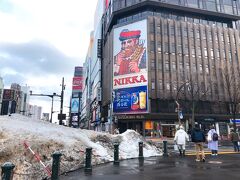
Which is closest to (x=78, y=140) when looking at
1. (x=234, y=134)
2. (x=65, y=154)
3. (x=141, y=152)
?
(x=65, y=154)

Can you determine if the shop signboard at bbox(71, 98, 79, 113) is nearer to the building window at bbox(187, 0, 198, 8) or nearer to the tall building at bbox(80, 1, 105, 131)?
the tall building at bbox(80, 1, 105, 131)

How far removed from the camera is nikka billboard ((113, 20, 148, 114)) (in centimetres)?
4600

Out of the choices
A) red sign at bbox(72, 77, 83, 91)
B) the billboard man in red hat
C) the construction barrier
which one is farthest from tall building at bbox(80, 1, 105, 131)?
red sign at bbox(72, 77, 83, 91)

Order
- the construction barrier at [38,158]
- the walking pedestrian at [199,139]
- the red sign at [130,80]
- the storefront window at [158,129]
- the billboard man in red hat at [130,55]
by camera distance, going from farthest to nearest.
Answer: the billboard man in red hat at [130,55]
the red sign at [130,80]
the storefront window at [158,129]
the walking pedestrian at [199,139]
the construction barrier at [38,158]

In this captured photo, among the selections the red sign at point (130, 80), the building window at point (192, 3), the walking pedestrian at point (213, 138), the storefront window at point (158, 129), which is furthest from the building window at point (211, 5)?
the walking pedestrian at point (213, 138)

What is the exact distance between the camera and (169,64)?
48.5 metres

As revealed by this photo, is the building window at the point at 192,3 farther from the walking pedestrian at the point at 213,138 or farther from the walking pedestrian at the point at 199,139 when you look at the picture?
the walking pedestrian at the point at 199,139

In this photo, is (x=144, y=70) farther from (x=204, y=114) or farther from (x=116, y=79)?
(x=204, y=114)

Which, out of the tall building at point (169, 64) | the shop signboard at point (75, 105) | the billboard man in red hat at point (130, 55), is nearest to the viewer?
the tall building at point (169, 64)

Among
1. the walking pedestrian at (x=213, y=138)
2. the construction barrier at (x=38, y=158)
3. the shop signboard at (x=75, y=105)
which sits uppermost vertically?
the shop signboard at (x=75, y=105)

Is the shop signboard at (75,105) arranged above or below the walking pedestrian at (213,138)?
above

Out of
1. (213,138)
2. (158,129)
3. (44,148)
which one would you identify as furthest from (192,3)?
(44,148)

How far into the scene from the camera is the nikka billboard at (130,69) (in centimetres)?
4600

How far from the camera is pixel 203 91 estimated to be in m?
47.7
